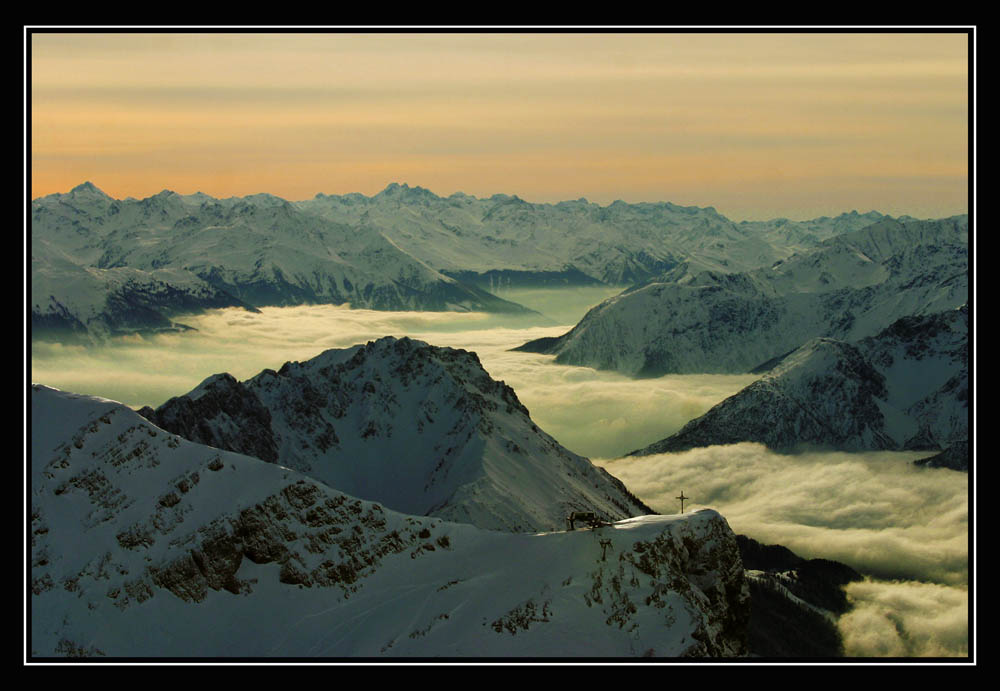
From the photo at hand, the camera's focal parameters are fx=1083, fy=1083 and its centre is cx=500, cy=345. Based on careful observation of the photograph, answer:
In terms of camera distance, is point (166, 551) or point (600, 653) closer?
point (600, 653)

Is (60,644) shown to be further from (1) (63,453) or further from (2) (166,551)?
(1) (63,453)

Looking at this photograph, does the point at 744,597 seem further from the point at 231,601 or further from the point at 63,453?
the point at 63,453
